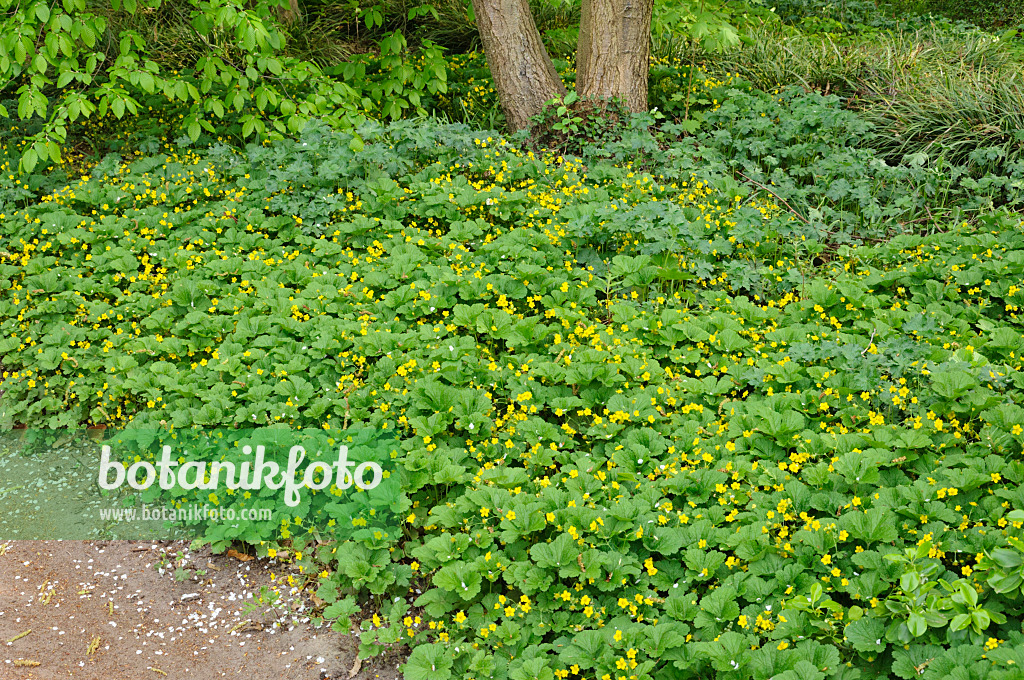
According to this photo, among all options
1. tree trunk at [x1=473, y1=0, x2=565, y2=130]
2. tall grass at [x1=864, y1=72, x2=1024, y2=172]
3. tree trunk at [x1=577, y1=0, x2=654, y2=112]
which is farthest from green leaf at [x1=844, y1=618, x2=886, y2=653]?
tree trunk at [x1=473, y1=0, x2=565, y2=130]

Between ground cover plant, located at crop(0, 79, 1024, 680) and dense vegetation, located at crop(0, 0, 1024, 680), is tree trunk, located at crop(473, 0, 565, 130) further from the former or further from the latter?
ground cover plant, located at crop(0, 79, 1024, 680)

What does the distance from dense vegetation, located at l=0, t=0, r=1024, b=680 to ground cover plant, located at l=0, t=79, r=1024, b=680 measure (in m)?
0.02

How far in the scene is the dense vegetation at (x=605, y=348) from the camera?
2.74 metres

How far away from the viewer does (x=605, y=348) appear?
160 inches

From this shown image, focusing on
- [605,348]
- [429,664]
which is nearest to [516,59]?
[605,348]

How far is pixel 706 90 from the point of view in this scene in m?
7.20

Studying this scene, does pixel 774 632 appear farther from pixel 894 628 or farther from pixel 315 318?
pixel 315 318

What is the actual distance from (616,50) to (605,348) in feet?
11.2

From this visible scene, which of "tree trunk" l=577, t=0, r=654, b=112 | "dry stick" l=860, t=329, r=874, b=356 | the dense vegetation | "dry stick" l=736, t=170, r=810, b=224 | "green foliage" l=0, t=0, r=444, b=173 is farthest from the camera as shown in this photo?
"tree trunk" l=577, t=0, r=654, b=112

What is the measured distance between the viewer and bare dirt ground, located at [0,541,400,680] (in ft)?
9.61

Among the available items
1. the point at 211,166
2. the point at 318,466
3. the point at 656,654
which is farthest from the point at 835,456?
the point at 211,166

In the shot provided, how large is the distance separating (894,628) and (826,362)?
176cm

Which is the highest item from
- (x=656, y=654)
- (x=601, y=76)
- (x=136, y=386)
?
(x=601, y=76)

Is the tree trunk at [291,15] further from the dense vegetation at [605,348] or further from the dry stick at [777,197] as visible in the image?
the dry stick at [777,197]
